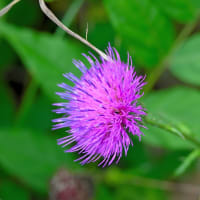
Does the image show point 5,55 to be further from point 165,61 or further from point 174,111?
point 174,111

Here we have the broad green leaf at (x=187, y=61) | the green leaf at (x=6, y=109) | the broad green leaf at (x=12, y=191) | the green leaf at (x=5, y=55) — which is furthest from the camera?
the green leaf at (x=5, y=55)

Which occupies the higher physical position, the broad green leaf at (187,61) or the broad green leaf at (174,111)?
the broad green leaf at (187,61)

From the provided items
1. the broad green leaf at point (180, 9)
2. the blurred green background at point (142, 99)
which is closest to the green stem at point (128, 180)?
the blurred green background at point (142, 99)

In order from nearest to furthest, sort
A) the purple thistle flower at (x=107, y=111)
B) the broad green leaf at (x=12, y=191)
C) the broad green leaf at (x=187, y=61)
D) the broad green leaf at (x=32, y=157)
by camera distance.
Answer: the purple thistle flower at (x=107, y=111), the broad green leaf at (x=187, y=61), the broad green leaf at (x=32, y=157), the broad green leaf at (x=12, y=191)

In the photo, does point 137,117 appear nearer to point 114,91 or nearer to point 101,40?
point 114,91

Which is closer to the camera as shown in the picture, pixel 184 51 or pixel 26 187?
pixel 184 51

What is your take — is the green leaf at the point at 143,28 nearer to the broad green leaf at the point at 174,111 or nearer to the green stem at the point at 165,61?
the green stem at the point at 165,61

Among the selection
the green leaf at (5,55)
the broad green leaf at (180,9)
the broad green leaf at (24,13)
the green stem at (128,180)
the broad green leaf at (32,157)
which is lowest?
the broad green leaf at (32,157)

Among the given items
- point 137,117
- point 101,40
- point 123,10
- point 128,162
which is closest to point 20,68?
point 101,40
